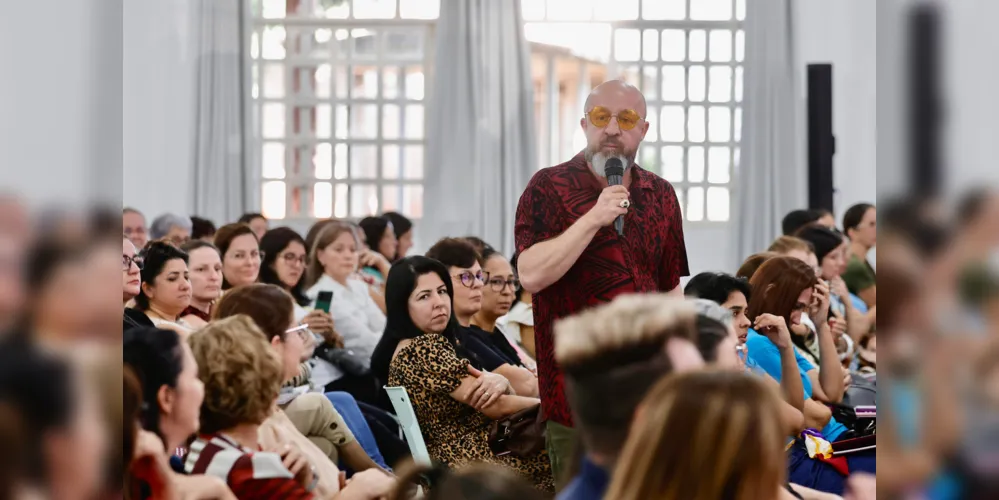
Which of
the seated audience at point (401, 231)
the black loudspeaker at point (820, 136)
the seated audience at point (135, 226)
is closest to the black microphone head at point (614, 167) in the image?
the seated audience at point (135, 226)

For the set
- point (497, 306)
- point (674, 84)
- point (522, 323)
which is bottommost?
point (522, 323)

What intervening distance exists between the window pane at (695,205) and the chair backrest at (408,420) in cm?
683

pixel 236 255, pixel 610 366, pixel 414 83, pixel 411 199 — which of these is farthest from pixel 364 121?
pixel 610 366

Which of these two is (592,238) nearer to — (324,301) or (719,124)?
(324,301)

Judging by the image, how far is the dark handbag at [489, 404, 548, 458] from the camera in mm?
3377

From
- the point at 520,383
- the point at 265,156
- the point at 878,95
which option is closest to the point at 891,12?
the point at 878,95

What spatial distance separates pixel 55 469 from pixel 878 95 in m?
0.57

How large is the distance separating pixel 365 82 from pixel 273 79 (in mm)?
766

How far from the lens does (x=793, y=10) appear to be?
945 cm

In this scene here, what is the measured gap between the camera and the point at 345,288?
5.58 metres

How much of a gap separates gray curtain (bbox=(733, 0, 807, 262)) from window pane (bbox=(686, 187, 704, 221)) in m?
0.49

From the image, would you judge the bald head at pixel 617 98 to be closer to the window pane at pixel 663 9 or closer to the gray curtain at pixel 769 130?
the gray curtain at pixel 769 130

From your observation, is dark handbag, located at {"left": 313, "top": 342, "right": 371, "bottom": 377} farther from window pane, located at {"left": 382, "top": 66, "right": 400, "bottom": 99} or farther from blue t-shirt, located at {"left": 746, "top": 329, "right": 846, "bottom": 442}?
window pane, located at {"left": 382, "top": 66, "right": 400, "bottom": 99}

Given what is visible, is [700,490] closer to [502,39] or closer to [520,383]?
[520,383]
